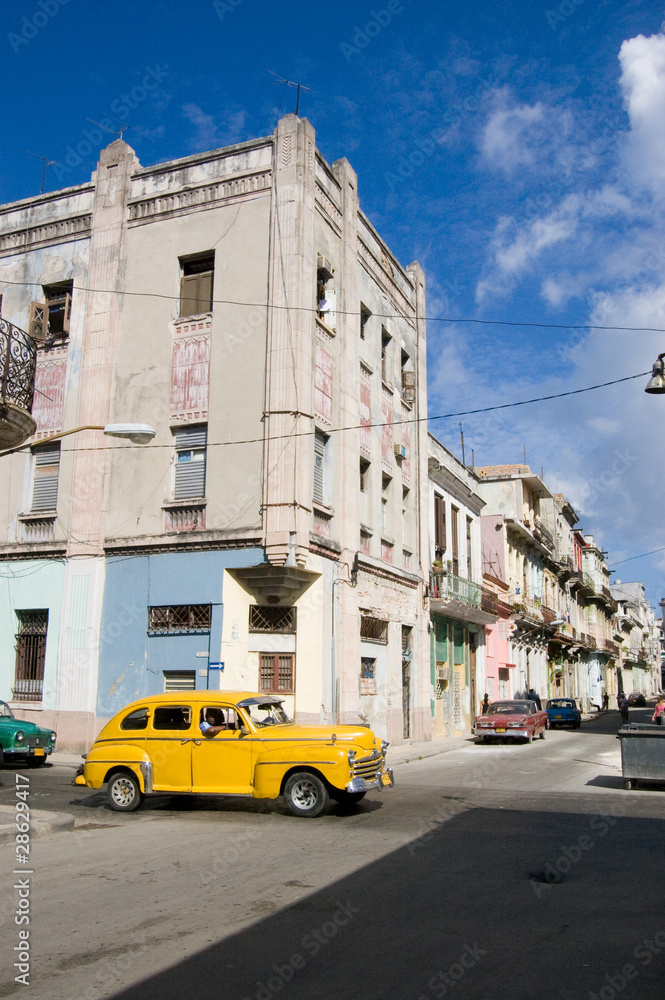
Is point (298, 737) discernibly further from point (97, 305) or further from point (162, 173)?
point (162, 173)

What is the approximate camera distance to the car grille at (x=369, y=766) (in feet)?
38.0

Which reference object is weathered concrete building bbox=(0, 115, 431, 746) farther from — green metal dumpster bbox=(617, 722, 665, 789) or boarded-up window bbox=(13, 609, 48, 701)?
green metal dumpster bbox=(617, 722, 665, 789)

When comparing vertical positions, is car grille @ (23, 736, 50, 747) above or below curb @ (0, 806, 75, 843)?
above

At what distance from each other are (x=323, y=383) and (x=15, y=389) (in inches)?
393

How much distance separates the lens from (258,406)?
19969 millimetres

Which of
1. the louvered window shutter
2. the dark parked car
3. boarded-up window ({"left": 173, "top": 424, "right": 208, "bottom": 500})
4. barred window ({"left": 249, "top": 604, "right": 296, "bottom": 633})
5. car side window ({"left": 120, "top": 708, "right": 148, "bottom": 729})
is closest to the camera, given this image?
car side window ({"left": 120, "top": 708, "right": 148, "bottom": 729})

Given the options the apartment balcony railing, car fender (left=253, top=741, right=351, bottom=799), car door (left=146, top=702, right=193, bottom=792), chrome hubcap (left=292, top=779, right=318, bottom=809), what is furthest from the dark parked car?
car door (left=146, top=702, right=193, bottom=792)

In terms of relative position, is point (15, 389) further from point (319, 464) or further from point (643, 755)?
A: point (643, 755)

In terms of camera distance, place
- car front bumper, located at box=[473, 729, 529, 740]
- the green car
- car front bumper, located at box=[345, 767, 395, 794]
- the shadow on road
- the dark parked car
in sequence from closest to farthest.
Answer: the shadow on road
car front bumper, located at box=[345, 767, 395, 794]
the green car
car front bumper, located at box=[473, 729, 529, 740]
the dark parked car

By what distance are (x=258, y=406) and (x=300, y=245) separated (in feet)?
13.8

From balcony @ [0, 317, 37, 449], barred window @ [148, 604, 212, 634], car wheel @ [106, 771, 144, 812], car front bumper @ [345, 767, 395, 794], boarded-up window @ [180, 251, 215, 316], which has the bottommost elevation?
car wheel @ [106, 771, 144, 812]

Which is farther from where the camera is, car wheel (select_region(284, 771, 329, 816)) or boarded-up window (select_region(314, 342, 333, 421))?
boarded-up window (select_region(314, 342, 333, 421))

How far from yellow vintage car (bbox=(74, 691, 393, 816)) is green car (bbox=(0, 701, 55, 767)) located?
514cm

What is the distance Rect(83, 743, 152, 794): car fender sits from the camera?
40.2 feet
